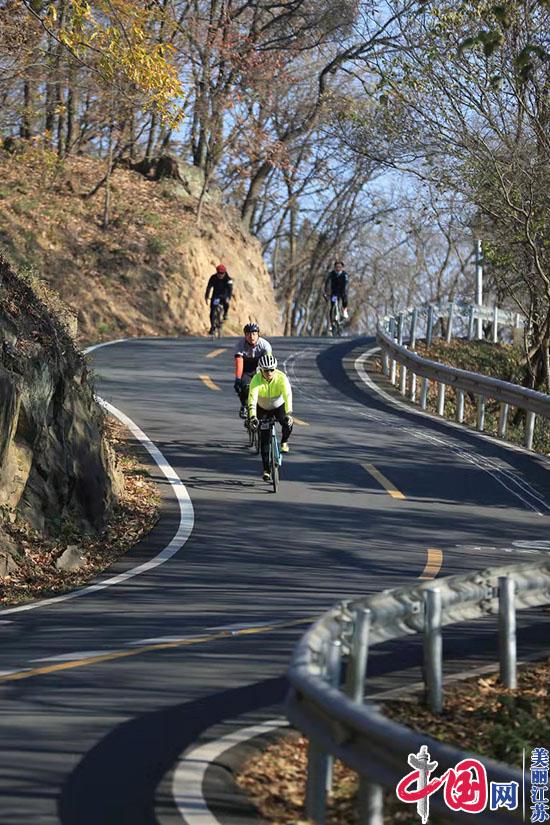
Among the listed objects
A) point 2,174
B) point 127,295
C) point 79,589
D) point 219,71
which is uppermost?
point 219,71

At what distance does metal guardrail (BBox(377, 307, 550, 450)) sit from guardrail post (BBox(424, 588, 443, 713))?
1381 cm

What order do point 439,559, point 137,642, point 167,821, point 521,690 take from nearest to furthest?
1. point 167,821
2. point 521,690
3. point 137,642
4. point 439,559

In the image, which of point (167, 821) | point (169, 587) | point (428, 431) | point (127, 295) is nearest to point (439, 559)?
point (169, 587)

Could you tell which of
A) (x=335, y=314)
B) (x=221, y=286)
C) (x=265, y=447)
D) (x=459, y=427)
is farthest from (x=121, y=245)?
(x=265, y=447)

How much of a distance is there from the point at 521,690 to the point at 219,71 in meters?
43.6

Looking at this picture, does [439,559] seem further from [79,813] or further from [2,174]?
[2,174]

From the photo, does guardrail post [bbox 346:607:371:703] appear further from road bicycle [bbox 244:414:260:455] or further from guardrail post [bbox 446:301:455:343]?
guardrail post [bbox 446:301:455:343]

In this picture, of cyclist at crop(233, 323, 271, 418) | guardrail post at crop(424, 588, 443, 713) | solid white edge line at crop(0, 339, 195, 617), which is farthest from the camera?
cyclist at crop(233, 323, 271, 418)

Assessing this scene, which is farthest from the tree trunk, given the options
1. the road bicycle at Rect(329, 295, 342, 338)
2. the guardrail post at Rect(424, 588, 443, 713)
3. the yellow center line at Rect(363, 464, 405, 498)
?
the guardrail post at Rect(424, 588, 443, 713)

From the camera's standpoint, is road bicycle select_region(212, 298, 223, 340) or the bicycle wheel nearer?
the bicycle wheel

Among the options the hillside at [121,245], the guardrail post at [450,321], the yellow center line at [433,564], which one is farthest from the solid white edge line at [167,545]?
the hillside at [121,245]

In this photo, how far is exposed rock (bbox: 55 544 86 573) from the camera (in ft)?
47.0

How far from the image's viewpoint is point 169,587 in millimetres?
13227

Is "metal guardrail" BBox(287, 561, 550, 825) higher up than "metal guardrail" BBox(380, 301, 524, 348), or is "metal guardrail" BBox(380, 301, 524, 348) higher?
"metal guardrail" BBox(380, 301, 524, 348)
